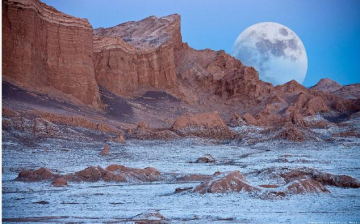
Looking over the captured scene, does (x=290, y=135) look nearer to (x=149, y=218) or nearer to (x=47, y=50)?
(x=47, y=50)

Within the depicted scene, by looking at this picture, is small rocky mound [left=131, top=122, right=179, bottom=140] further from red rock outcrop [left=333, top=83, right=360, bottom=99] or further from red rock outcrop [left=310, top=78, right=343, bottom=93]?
red rock outcrop [left=310, top=78, right=343, bottom=93]

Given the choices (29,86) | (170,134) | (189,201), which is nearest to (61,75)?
(29,86)

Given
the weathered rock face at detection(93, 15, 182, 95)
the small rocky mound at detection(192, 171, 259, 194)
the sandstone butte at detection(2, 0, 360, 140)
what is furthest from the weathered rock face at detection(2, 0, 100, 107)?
the small rocky mound at detection(192, 171, 259, 194)

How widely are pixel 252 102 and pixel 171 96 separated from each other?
999cm

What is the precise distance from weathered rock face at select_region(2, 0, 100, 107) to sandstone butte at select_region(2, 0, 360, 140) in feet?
0.23

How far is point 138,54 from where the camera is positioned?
5972 cm

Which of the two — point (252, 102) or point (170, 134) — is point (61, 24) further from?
point (252, 102)

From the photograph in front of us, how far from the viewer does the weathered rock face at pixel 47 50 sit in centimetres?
3897

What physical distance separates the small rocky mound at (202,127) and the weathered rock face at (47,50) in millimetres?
8895

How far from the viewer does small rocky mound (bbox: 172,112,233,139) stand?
40.1 m

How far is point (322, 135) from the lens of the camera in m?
43.2

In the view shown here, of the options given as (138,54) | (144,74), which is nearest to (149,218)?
(138,54)

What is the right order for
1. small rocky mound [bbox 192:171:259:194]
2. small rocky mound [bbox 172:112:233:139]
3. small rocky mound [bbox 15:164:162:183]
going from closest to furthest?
small rocky mound [bbox 192:171:259:194]
small rocky mound [bbox 15:164:162:183]
small rocky mound [bbox 172:112:233:139]

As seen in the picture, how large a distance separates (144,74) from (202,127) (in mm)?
20717
